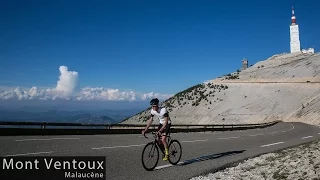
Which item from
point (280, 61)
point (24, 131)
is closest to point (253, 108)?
point (280, 61)

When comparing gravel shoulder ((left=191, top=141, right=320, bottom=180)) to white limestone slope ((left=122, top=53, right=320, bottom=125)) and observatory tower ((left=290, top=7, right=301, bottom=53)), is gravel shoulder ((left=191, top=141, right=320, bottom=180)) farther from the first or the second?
observatory tower ((left=290, top=7, right=301, bottom=53))

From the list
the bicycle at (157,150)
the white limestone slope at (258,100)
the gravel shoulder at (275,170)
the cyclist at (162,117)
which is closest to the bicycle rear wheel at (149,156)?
the bicycle at (157,150)

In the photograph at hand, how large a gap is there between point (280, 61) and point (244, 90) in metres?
47.7

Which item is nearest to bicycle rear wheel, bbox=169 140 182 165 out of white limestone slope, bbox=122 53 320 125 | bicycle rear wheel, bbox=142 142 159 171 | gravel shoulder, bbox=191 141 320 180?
bicycle rear wheel, bbox=142 142 159 171

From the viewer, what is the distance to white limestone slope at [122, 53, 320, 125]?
7781cm

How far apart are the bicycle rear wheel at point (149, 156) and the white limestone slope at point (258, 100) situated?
205ft

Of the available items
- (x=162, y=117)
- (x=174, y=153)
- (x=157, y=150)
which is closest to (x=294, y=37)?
(x=174, y=153)

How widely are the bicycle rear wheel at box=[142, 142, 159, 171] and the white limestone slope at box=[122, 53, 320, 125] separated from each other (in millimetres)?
62434

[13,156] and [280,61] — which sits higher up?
[280,61]

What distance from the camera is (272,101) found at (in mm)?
86875

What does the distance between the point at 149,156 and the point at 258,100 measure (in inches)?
3321

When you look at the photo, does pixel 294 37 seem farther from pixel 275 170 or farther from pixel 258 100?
pixel 275 170

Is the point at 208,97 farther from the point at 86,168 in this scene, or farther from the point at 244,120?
the point at 86,168

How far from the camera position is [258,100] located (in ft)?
293
